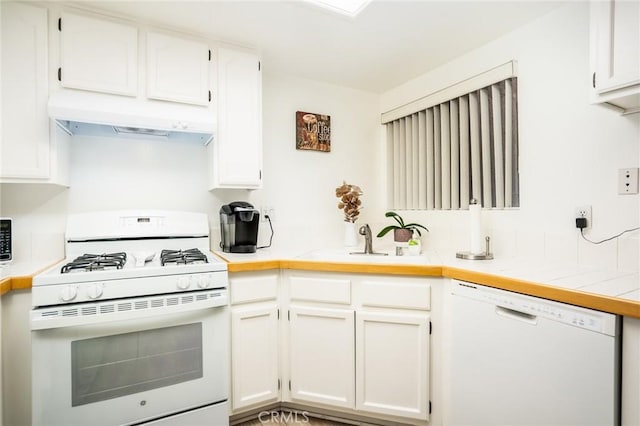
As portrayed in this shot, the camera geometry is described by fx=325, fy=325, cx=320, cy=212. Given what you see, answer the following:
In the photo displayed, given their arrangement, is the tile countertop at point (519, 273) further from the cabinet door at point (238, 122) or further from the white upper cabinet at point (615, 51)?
the white upper cabinet at point (615, 51)

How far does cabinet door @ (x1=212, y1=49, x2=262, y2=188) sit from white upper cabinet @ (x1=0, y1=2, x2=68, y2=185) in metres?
0.81

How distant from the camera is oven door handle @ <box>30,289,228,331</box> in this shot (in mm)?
1282

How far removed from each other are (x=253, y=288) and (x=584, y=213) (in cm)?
166

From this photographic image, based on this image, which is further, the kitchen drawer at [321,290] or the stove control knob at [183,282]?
the kitchen drawer at [321,290]

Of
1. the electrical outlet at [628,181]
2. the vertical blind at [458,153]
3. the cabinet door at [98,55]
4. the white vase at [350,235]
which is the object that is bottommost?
the white vase at [350,235]

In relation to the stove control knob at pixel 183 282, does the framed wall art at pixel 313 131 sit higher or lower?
higher

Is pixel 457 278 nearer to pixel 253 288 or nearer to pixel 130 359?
pixel 253 288

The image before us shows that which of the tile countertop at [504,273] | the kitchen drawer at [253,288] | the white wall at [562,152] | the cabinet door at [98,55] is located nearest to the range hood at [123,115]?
the cabinet door at [98,55]

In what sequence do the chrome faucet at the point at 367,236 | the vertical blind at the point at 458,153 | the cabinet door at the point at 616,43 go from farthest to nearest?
the chrome faucet at the point at 367,236, the vertical blind at the point at 458,153, the cabinet door at the point at 616,43

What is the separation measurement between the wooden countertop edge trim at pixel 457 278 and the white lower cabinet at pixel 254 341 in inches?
3.8

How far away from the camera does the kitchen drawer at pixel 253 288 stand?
1.68 meters

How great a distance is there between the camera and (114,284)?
1.38 m

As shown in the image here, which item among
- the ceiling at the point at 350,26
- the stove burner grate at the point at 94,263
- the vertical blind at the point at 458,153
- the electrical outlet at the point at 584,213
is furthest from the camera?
the vertical blind at the point at 458,153

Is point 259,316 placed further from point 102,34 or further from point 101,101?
point 102,34
